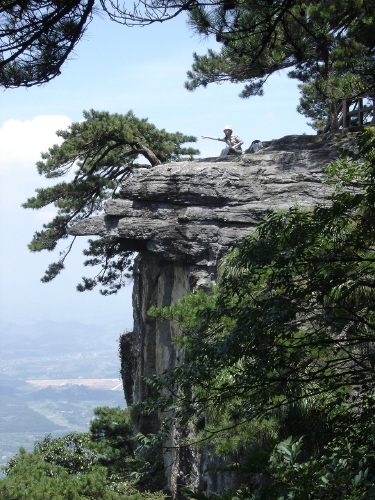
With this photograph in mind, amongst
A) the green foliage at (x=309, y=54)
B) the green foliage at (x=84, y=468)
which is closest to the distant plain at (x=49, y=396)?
the green foliage at (x=84, y=468)

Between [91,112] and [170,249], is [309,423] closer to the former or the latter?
[170,249]

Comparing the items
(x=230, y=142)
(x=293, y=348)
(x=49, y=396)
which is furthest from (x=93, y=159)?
(x=49, y=396)

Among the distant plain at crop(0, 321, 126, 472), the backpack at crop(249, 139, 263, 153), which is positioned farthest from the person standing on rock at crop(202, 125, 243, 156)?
the distant plain at crop(0, 321, 126, 472)

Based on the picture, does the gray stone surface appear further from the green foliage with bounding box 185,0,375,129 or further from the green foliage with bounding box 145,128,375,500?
the green foliage with bounding box 145,128,375,500

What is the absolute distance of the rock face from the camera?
12617 millimetres

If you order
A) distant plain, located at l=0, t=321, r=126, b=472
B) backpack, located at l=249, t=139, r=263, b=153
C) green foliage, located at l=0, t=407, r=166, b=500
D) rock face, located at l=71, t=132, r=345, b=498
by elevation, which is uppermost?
distant plain, located at l=0, t=321, r=126, b=472

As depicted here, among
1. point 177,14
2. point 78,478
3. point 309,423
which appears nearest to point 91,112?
point 78,478

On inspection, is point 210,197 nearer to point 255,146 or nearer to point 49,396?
point 255,146

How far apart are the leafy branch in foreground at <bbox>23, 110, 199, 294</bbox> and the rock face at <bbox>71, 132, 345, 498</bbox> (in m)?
2.67

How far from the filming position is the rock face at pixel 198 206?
12.6 metres

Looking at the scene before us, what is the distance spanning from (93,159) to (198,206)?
4.80 meters

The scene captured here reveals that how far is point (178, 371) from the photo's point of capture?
557 centimetres

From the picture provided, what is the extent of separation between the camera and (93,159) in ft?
56.9

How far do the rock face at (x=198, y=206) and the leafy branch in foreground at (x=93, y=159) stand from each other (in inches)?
105
